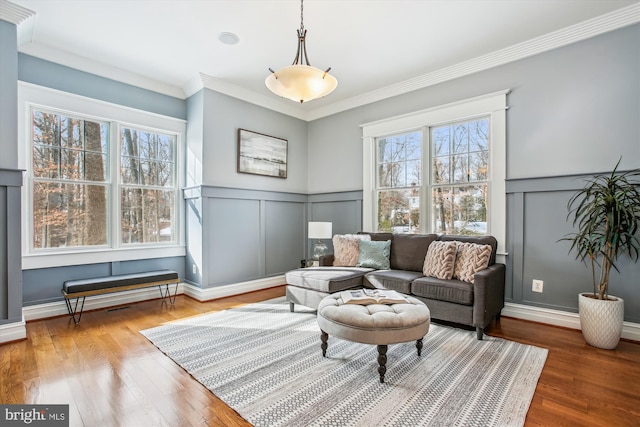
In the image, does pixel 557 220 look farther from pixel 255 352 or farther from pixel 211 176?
pixel 211 176

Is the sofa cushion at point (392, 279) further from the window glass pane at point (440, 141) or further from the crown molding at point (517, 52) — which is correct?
the crown molding at point (517, 52)

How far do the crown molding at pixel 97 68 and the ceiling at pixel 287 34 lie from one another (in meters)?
0.01

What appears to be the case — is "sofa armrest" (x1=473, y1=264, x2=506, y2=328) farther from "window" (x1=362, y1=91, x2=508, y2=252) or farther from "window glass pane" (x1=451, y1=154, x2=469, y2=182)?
"window glass pane" (x1=451, y1=154, x2=469, y2=182)

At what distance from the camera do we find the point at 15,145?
276 centimetres

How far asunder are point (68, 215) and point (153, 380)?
8.26ft

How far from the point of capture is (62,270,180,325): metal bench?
3223mm

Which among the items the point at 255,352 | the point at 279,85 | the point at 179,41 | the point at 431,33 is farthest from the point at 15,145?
the point at 431,33

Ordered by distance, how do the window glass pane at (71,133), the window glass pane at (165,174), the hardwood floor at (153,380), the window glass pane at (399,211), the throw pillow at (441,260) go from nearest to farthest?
the hardwood floor at (153,380)
the throw pillow at (441,260)
the window glass pane at (71,133)
the window glass pane at (399,211)
the window glass pane at (165,174)

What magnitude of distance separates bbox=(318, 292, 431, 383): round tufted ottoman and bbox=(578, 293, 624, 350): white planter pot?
1.56m

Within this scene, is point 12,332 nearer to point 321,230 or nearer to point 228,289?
point 228,289

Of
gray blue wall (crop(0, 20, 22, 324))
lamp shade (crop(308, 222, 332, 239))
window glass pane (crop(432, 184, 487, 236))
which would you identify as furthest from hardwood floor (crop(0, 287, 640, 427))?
lamp shade (crop(308, 222, 332, 239))

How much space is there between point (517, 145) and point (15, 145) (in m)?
4.91

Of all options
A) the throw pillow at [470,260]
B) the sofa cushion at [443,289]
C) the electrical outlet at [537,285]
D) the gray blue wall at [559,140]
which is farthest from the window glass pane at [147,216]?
the electrical outlet at [537,285]

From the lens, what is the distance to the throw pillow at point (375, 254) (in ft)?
12.3
